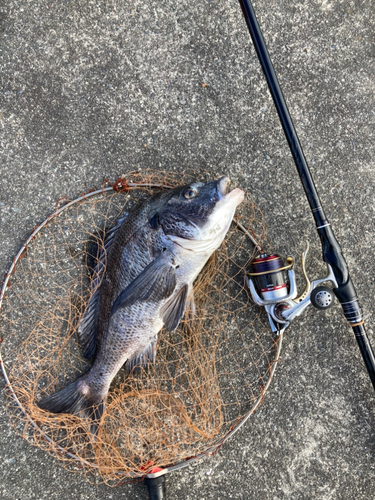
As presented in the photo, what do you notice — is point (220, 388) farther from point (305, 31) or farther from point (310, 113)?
point (305, 31)

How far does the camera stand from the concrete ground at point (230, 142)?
268 cm

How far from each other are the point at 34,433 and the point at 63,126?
217 centimetres

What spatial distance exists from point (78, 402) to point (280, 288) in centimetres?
152

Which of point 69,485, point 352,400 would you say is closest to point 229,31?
point 352,400

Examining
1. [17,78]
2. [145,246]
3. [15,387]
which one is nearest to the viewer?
[145,246]

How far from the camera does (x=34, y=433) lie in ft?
8.43

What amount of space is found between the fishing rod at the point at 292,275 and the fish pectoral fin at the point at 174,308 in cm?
46

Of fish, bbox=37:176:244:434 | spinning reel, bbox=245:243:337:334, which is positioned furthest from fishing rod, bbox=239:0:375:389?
fish, bbox=37:176:244:434

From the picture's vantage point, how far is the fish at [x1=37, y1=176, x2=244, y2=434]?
2.28 meters

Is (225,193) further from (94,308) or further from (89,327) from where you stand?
(89,327)

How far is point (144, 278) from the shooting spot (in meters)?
2.27

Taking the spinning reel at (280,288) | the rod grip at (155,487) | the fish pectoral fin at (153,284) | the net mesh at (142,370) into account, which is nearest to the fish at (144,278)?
the fish pectoral fin at (153,284)

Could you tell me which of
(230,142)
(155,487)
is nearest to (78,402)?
(155,487)

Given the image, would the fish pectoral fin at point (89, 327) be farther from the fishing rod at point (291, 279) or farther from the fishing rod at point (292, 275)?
the fishing rod at point (292, 275)
